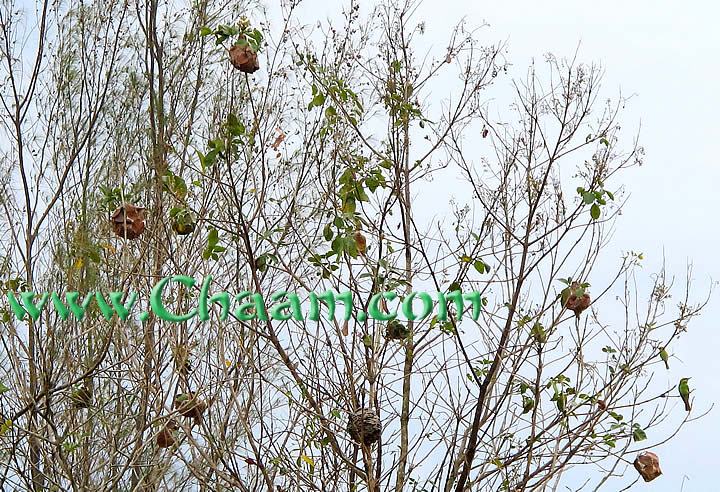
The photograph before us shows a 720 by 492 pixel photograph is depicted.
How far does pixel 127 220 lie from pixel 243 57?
17.3 inches

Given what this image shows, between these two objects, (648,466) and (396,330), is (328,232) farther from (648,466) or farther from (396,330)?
(648,466)

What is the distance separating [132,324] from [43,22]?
3.15 feet

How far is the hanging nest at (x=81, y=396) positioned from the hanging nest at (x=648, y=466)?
1271 mm

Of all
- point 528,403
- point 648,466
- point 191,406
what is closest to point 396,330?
point 528,403

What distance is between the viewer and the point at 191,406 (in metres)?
1.93

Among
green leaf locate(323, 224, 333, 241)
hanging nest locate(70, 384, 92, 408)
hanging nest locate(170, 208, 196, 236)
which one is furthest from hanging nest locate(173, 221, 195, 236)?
hanging nest locate(70, 384, 92, 408)

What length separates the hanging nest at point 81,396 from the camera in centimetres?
219

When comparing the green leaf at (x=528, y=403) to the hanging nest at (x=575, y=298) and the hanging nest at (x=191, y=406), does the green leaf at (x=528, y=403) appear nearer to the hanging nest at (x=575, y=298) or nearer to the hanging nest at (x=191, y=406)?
the hanging nest at (x=575, y=298)

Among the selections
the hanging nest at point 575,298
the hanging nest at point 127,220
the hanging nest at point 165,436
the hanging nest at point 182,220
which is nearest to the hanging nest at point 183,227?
the hanging nest at point 182,220

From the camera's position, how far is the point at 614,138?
2.04 metres

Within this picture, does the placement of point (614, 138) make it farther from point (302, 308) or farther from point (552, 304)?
point (302, 308)

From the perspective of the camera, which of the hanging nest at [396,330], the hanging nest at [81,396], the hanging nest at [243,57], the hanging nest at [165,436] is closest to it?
the hanging nest at [243,57]

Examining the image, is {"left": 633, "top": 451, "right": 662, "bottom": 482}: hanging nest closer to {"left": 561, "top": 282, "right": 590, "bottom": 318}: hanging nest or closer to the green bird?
the green bird

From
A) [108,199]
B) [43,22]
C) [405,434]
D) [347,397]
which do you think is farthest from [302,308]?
[43,22]
